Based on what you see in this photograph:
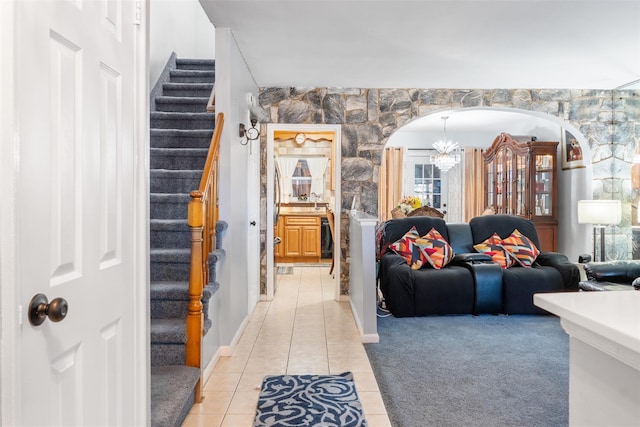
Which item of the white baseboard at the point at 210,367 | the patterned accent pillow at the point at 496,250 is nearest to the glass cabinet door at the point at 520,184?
the patterned accent pillow at the point at 496,250

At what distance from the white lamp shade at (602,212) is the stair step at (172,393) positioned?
465cm

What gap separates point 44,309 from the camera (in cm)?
94

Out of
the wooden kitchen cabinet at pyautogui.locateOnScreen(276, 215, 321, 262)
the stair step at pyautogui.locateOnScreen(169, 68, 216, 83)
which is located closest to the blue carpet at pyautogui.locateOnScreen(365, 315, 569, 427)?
the stair step at pyautogui.locateOnScreen(169, 68, 216, 83)

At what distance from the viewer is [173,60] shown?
4.91m

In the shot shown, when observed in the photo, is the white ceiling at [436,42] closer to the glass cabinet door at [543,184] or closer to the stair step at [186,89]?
the stair step at [186,89]

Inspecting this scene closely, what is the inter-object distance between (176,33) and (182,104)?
1.31 meters

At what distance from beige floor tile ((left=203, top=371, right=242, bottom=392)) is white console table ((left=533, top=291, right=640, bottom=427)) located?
2.14m

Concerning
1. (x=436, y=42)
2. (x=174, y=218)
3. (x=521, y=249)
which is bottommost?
(x=521, y=249)

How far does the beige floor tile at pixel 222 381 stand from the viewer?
2.65 meters

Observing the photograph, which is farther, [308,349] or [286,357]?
[308,349]

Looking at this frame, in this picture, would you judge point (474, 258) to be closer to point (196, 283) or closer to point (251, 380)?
point (251, 380)

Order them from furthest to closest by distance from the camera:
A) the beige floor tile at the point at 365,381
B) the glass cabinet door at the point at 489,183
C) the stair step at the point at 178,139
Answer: the glass cabinet door at the point at 489,183
the stair step at the point at 178,139
the beige floor tile at the point at 365,381

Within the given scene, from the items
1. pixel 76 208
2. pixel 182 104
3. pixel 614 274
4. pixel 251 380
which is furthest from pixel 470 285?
pixel 76 208

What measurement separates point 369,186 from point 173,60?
2.74 metres
